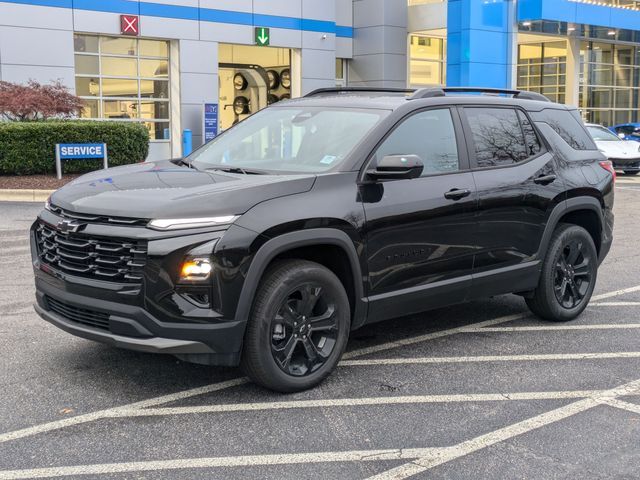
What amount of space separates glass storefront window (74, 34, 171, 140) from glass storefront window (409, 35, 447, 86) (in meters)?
10.7

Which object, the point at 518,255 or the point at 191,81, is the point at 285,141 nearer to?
the point at 518,255

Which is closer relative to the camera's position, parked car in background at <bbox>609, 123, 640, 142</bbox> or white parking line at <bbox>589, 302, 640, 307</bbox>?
white parking line at <bbox>589, 302, 640, 307</bbox>

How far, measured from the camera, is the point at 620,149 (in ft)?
78.5

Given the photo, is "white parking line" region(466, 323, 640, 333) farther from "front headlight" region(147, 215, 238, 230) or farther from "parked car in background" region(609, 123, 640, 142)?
"parked car in background" region(609, 123, 640, 142)

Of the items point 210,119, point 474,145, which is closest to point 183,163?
point 474,145

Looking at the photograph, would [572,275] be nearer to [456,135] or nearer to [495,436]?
[456,135]

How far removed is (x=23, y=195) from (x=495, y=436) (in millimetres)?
13022

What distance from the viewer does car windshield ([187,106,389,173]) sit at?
17.6 ft

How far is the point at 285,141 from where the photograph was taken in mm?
5684

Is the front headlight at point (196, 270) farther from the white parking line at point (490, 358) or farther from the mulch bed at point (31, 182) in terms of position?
the mulch bed at point (31, 182)

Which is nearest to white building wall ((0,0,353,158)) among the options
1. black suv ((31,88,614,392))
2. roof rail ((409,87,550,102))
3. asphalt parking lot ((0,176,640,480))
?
asphalt parking lot ((0,176,640,480))

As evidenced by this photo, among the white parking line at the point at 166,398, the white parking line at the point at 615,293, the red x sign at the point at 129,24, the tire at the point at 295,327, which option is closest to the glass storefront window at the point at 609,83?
the red x sign at the point at 129,24

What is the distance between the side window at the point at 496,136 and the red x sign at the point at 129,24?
19.2m

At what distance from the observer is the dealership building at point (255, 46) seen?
22.8 m
